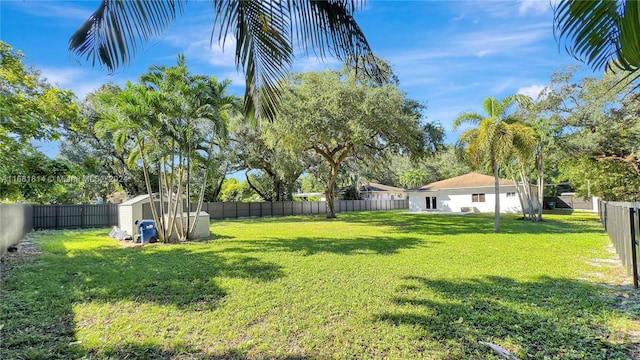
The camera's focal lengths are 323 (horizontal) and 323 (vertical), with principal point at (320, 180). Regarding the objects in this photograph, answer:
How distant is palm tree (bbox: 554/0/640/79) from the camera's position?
1.44m

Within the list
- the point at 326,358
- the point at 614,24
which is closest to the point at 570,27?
the point at 614,24

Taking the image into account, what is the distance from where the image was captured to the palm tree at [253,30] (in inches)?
87.8

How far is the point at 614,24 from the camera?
155 cm

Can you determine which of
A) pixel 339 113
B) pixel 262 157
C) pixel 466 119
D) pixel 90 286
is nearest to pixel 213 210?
pixel 262 157

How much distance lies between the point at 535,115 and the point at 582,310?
15.5 meters

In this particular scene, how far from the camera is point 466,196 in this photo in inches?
1102

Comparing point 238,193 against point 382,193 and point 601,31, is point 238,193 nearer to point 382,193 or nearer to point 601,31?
point 382,193

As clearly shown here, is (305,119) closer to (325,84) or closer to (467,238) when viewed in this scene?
(325,84)

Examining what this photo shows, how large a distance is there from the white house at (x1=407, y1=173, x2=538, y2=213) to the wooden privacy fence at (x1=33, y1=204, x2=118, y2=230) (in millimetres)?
24195

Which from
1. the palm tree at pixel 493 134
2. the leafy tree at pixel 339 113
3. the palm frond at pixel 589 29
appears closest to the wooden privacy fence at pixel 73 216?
the leafy tree at pixel 339 113

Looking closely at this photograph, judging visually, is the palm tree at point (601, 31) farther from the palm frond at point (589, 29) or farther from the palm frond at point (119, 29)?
the palm frond at point (119, 29)

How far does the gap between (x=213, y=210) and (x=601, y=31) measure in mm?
22508

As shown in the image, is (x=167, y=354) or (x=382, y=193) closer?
(x=167, y=354)

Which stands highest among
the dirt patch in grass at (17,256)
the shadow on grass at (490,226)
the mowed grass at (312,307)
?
the dirt patch in grass at (17,256)
